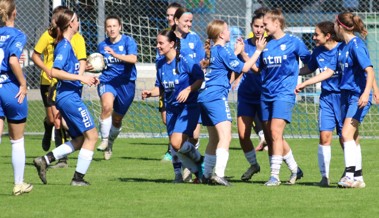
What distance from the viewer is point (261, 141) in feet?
54.2

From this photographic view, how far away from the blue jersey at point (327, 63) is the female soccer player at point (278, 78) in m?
0.19

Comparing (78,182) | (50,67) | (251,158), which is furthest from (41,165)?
(50,67)

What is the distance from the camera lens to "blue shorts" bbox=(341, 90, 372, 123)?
434 inches

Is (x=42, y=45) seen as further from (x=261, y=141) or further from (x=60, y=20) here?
(x=261, y=141)

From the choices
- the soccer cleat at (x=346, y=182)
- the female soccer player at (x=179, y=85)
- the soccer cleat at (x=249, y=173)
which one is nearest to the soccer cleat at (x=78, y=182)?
the female soccer player at (x=179, y=85)

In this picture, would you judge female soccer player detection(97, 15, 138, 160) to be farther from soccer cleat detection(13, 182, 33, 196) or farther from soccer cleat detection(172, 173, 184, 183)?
soccer cleat detection(13, 182, 33, 196)

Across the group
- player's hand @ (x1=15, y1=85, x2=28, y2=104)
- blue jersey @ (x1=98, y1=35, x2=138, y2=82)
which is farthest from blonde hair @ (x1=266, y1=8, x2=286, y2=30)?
blue jersey @ (x1=98, y1=35, x2=138, y2=82)

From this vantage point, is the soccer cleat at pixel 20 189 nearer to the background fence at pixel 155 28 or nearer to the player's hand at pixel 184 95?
the player's hand at pixel 184 95

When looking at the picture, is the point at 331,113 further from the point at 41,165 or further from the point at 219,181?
the point at 41,165

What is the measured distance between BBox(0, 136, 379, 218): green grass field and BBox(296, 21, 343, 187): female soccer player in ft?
1.30

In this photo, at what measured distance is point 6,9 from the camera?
10.2 meters

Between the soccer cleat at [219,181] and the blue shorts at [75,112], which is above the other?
the blue shorts at [75,112]

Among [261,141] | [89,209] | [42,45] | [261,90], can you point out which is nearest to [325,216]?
[89,209]

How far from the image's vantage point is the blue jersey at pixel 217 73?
447 inches
